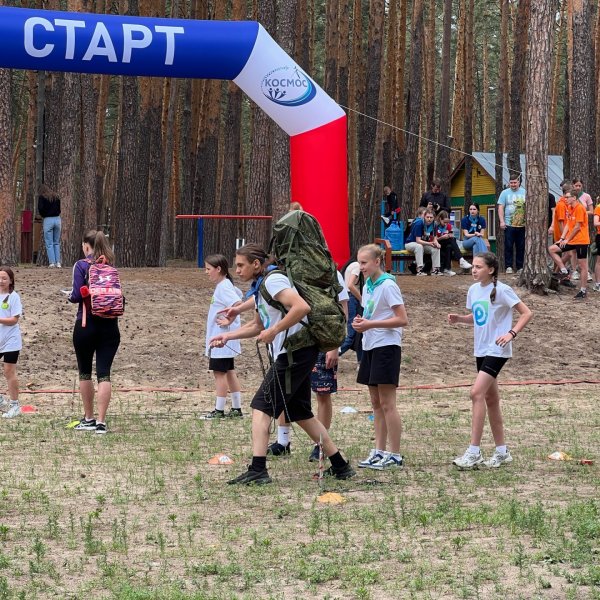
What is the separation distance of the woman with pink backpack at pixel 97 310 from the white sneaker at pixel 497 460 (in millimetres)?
3762

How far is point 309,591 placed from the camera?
217 inches

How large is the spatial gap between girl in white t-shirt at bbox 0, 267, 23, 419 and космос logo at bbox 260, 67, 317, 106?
6.16 meters

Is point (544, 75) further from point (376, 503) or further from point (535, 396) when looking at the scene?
point (376, 503)

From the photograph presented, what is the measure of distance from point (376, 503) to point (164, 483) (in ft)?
5.46

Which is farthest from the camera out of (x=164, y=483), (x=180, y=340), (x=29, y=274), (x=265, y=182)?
(x=265, y=182)

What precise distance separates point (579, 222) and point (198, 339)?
7268mm

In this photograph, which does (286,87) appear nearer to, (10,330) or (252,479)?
(10,330)

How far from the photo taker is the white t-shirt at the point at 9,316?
482 inches

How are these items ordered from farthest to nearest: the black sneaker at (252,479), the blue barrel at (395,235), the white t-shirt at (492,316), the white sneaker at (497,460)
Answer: the blue barrel at (395,235)
the white sneaker at (497,460)
the white t-shirt at (492,316)
the black sneaker at (252,479)

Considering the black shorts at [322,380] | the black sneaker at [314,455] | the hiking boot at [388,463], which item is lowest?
the black sneaker at [314,455]

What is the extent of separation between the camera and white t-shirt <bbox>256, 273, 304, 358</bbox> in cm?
788

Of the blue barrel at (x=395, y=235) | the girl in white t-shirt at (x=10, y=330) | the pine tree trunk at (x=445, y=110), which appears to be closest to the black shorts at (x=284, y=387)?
the girl in white t-shirt at (x=10, y=330)

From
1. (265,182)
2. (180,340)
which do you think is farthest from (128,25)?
(265,182)

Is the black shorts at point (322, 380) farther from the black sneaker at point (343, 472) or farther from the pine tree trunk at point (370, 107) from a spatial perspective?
the pine tree trunk at point (370, 107)
